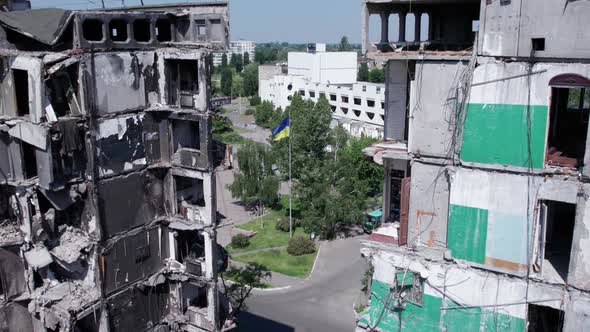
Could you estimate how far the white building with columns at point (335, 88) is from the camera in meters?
78.8

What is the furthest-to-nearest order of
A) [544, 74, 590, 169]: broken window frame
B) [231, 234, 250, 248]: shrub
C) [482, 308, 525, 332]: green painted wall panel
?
[231, 234, 250, 248]: shrub → [482, 308, 525, 332]: green painted wall panel → [544, 74, 590, 169]: broken window frame

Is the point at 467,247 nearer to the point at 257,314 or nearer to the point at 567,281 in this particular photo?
the point at 567,281

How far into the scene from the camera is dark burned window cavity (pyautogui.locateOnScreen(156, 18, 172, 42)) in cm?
2373

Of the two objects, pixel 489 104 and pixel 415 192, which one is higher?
pixel 489 104

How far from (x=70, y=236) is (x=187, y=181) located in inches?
228

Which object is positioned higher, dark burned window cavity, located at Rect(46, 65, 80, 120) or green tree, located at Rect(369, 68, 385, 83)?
dark burned window cavity, located at Rect(46, 65, 80, 120)

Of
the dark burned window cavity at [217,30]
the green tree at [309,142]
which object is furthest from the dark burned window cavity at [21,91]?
the green tree at [309,142]

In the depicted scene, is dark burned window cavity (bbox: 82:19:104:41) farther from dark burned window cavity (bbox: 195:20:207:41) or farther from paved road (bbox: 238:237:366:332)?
paved road (bbox: 238:237:366:332)

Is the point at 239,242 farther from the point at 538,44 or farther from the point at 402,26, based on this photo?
the point at 538,44

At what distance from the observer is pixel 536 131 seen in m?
15.3

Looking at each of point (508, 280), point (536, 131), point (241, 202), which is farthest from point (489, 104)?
point (241, 202)

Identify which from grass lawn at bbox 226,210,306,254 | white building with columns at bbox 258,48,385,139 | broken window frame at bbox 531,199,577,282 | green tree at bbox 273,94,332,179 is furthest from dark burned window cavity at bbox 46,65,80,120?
white building with columns at bbox 258,48,385,139

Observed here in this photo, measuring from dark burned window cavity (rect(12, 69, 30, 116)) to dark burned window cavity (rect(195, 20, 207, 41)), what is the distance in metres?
7.33

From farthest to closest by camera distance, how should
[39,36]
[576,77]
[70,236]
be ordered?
[70,236], [39,36], [576,77]
